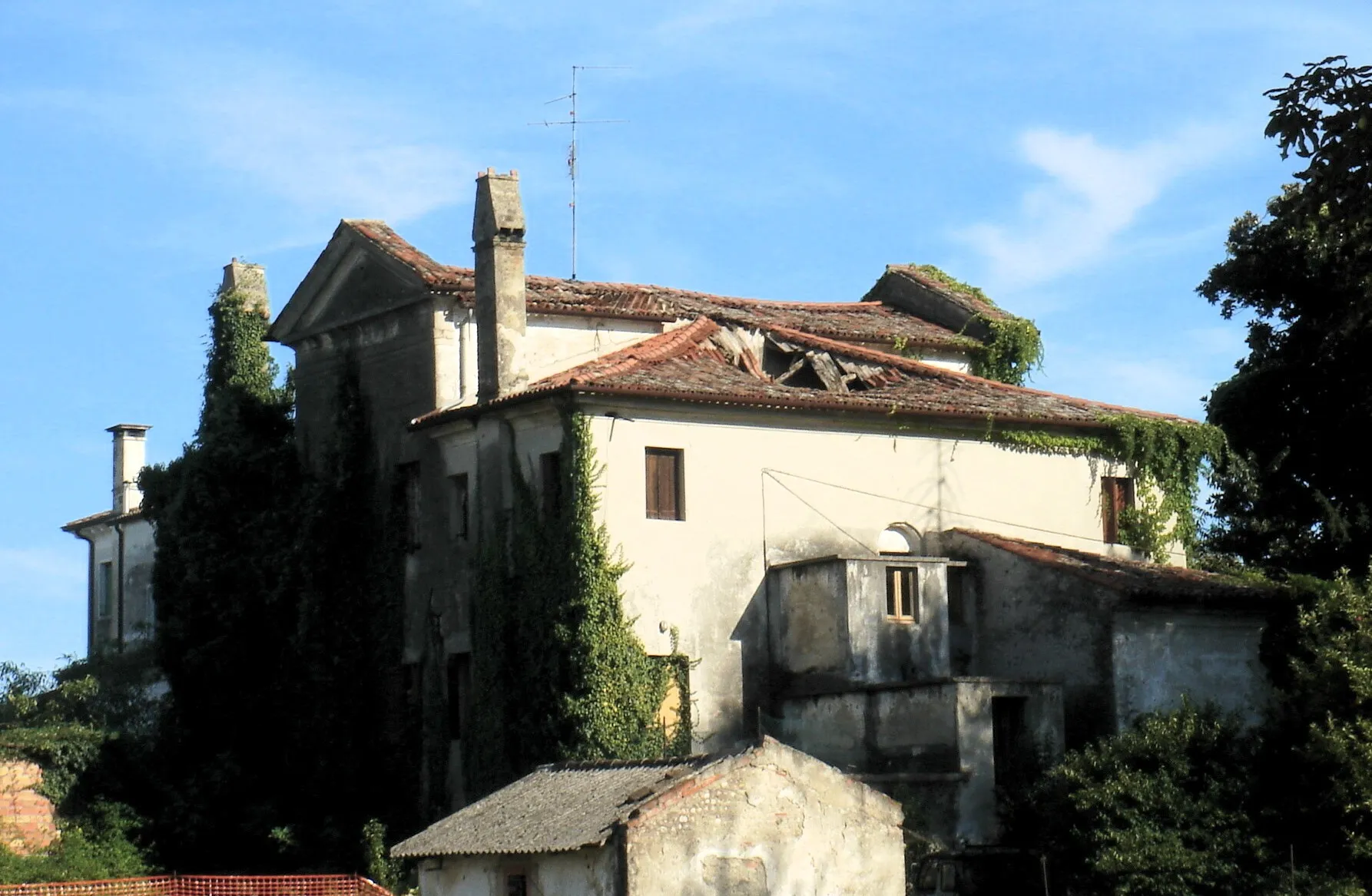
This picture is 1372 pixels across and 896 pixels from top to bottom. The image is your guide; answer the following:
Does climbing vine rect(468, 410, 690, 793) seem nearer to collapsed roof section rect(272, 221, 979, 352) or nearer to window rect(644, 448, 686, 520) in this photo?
window rect(644, 448, 686, 520)

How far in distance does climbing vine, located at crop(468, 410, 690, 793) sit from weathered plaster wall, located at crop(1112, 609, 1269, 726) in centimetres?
623

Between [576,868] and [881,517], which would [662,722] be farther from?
[576,868]

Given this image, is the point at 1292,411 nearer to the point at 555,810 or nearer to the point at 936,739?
the point at 936,739

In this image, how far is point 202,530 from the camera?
37.4 metres

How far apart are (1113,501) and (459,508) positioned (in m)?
10.7

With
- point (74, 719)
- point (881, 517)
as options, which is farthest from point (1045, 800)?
point (74, 719)

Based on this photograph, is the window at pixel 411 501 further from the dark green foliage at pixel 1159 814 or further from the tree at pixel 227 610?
the dark green foliage at pixel 1159 814

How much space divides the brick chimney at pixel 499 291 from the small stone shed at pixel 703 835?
384 inches

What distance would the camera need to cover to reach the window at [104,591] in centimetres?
5081

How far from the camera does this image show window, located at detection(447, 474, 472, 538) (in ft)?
109

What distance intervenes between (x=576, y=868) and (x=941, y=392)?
13588mm

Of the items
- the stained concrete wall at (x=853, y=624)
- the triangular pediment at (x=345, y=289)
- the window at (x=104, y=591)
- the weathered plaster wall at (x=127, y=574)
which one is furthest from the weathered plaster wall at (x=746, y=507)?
the window at (x=104, y=591)

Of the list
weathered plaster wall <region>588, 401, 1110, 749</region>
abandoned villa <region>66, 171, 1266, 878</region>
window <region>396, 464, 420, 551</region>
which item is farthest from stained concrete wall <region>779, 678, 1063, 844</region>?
window <region>396, 464, 420, 551</region>

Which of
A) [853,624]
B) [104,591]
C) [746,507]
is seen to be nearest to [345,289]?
[746,507]
